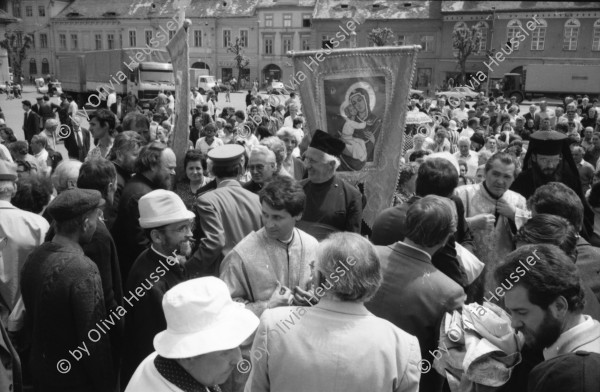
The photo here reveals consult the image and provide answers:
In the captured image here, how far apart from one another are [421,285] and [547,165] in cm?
267

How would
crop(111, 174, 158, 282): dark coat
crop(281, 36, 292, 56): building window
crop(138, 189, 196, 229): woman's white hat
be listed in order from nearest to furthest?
crop(138, 189, 196, 229): woman's white hat
crop(111, 174, 158, 282): dark coat
crop(281, 36, 292, 56): building window

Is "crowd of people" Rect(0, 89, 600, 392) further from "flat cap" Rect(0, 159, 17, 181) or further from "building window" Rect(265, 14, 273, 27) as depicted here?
"building window" Rect(265, 14, 273, 27)

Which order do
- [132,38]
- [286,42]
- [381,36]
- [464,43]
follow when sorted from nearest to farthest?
[464,43]
[381,36]
[286,42]
[132,38]

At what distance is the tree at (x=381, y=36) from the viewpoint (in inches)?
1877

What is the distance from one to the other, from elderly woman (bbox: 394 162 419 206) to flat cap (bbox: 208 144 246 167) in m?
1.66

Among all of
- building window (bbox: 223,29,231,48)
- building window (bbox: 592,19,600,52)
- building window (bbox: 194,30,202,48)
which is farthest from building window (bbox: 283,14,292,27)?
building window (bbox: 592,19,600,52)

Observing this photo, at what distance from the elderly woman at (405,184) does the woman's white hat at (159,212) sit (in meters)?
2.50

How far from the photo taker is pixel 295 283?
2.96 meters

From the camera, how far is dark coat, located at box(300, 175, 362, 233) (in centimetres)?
415

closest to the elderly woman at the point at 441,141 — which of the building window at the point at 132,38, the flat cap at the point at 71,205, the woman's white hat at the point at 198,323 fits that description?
the flat cap at the point at 71,205

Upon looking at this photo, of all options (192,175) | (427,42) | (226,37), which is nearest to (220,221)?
(192,175)

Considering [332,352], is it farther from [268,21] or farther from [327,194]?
[268,21]

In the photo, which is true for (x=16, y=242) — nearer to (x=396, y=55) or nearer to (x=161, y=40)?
(x=396, y=55)

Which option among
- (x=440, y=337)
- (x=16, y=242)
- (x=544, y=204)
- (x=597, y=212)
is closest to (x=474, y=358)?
(x=440, y=337)
